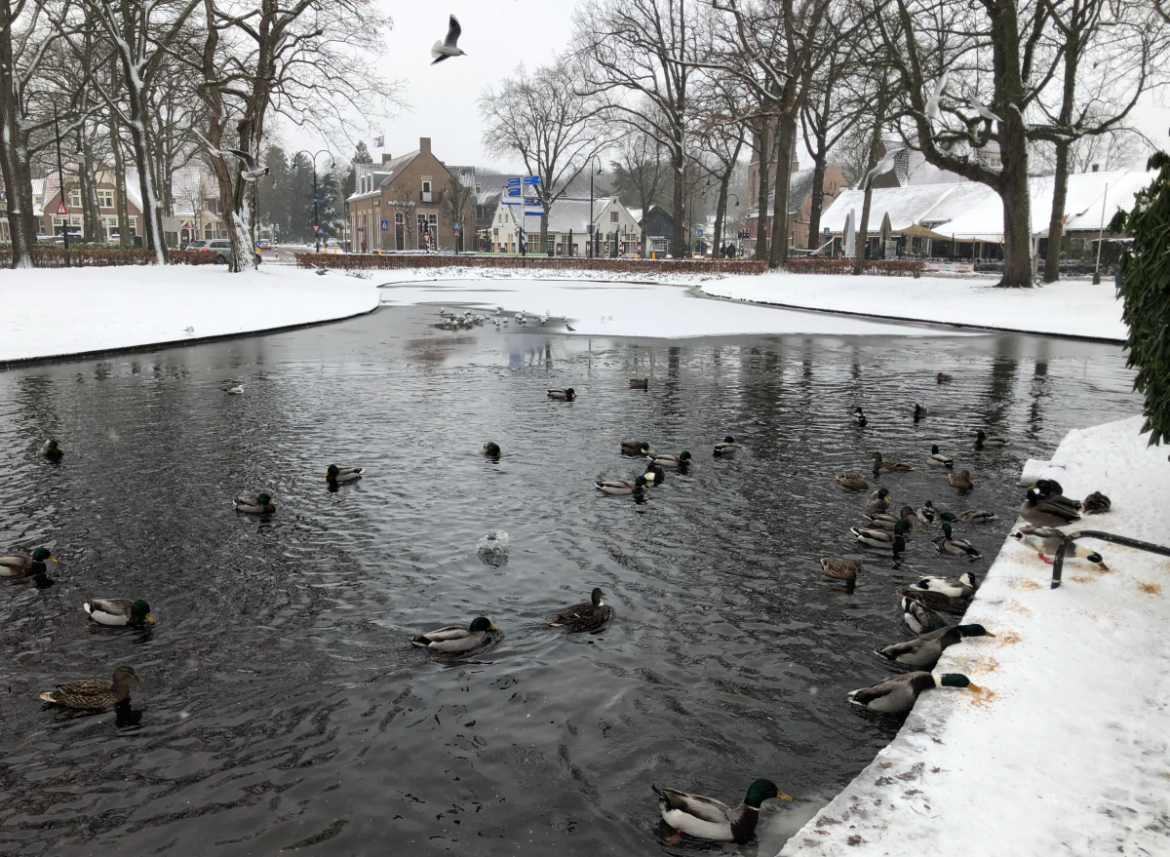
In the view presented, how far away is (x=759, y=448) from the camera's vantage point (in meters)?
12.6

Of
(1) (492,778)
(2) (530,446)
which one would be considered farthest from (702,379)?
(1) (492,778)

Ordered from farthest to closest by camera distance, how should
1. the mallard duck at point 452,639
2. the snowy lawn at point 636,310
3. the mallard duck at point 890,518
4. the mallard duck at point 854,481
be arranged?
the snowy lawn at point 636,310 → the mallard duck at point 854,481 → the mallard duck at point 890,518 → the mallard duck at point 452,639

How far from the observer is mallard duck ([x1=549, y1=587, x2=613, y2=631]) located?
22.3ft

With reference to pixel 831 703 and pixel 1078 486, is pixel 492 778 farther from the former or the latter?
pixel 1078 486

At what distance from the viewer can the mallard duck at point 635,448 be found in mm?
11867

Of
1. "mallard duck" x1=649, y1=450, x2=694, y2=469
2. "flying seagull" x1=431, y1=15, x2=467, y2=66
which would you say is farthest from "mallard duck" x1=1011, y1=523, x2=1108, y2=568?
"flying seagull" x1=431, y1=15, x2=467, y2=66

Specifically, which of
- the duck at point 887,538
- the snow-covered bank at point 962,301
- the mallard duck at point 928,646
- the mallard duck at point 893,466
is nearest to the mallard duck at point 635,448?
the mallard duck at point 893,466

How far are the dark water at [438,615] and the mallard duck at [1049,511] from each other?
1.82ft

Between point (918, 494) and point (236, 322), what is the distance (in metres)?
24.4

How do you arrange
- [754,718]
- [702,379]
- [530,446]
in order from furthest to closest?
[702,379] < [530,446] < [754,718]

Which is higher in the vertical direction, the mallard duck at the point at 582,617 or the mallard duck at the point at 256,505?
the mallard duck at the point at 256,505

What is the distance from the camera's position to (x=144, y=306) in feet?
91.2

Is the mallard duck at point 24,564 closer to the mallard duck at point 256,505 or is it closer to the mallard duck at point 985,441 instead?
the mallard duck at point 256,505

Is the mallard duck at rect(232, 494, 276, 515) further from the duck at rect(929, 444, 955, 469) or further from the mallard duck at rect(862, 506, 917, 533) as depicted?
the duck at rect(929, 444, 955, 469)
